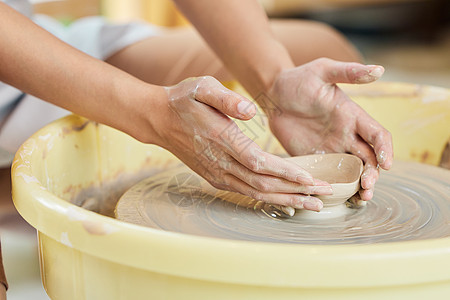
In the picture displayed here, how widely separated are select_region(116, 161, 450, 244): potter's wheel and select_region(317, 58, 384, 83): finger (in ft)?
0.72

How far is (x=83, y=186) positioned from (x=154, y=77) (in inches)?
19.2

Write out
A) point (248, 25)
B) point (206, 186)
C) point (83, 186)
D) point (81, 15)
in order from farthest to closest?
point (81, 15)
point (248, 25)
point (83, 186)
point (206, 186)

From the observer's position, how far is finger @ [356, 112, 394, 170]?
0.96m

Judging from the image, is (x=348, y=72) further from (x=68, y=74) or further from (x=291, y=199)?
(x=68, y=74)

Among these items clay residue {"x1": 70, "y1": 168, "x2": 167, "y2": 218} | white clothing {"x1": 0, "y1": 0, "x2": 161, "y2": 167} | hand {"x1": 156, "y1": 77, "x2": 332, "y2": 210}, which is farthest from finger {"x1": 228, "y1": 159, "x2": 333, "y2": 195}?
white clothing {"x1": 0, "y1": 0, "x2": 161, "y2": 167}

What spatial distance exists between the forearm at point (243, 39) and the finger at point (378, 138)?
0.73 ft

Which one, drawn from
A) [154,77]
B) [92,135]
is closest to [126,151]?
[92,135]

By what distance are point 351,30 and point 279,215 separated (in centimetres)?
433

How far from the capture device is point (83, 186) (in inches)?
44.5

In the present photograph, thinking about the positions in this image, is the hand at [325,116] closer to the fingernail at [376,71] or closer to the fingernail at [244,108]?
the fingernail at [376,71]

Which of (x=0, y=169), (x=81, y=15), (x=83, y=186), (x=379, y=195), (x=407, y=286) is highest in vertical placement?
(x=407, y=286)

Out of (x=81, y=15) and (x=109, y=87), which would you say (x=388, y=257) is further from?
(x=81, y=15)

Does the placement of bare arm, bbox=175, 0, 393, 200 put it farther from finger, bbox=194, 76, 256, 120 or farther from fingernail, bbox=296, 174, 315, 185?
finger, bbox=194, 76, 256, 120

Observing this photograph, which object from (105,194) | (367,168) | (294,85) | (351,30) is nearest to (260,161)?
(367,168)
